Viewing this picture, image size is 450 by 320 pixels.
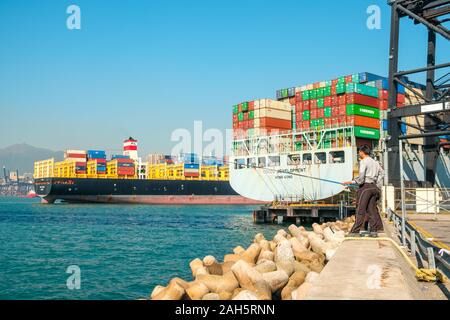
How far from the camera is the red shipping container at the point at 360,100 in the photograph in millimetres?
38438

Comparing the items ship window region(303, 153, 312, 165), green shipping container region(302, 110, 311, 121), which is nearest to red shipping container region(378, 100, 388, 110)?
green shipping container region(302, 110, 311, 121)

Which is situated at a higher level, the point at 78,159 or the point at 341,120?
the point at 341,120

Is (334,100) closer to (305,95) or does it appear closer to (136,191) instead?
(305,95)

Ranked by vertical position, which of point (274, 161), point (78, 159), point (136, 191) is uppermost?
point (78, 159)

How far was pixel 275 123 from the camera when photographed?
1752 inches

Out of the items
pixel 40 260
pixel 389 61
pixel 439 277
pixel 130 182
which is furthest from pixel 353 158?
pixel 130 182

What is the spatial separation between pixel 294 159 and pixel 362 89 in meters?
8.84

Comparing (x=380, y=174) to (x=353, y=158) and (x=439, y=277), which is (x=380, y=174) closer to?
(x=439, y=277)

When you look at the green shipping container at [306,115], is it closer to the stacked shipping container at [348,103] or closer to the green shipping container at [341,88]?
the stacked shipping container at [348,103]

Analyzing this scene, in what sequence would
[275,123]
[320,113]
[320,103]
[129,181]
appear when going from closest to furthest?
[320,113] < [320,103] < [275,123] < [129,181]

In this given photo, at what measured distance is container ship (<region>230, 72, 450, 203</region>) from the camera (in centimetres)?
3806

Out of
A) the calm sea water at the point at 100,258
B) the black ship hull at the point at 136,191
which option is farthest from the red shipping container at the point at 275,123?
the black ship hull at the point at 136,191

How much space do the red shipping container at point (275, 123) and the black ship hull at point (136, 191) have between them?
39.9 metres

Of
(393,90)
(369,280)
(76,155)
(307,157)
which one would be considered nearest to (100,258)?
(369,280)
